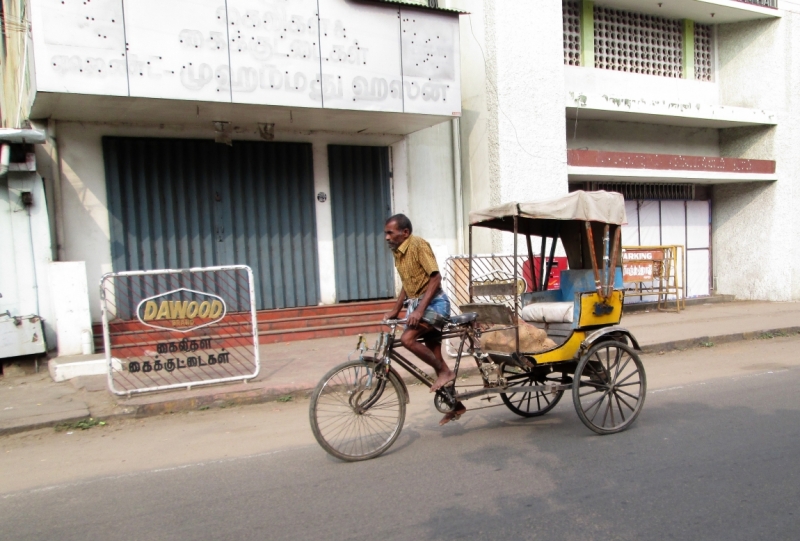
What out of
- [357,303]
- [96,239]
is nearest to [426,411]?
[357,303]

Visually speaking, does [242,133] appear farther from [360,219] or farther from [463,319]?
[463,319]

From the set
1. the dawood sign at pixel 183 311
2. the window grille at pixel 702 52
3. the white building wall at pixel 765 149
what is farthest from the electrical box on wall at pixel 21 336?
the white building wall at pixel 765 149

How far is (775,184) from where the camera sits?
1507 centimetres

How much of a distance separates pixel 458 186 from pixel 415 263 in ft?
25.3

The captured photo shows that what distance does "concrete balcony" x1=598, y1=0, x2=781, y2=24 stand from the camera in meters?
13.5

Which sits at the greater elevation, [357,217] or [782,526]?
[357,217]

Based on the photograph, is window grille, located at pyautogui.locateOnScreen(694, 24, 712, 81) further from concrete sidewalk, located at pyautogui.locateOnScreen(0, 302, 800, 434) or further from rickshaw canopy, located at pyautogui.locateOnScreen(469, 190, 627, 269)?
rickshaw canopy, located at pyautogui.locateOnScreen(469, 190, 627, 269)

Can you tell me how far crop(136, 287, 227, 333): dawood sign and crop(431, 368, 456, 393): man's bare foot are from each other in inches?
127

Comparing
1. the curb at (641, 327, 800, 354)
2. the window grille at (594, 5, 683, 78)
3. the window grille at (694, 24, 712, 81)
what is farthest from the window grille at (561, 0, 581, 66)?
the curb at (641, 327, 800, 354)

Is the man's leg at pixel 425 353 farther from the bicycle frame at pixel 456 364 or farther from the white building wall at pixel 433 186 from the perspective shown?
the white building wall at pixel 433 186

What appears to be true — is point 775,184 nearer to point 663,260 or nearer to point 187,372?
point 663,260

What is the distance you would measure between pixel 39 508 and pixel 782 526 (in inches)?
184

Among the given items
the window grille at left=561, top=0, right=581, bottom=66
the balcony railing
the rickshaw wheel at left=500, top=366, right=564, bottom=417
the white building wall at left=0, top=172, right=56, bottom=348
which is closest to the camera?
the rickshaw wheel at left=500, top=366, right=564, bottom=417

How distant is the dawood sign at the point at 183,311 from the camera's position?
6906mm
